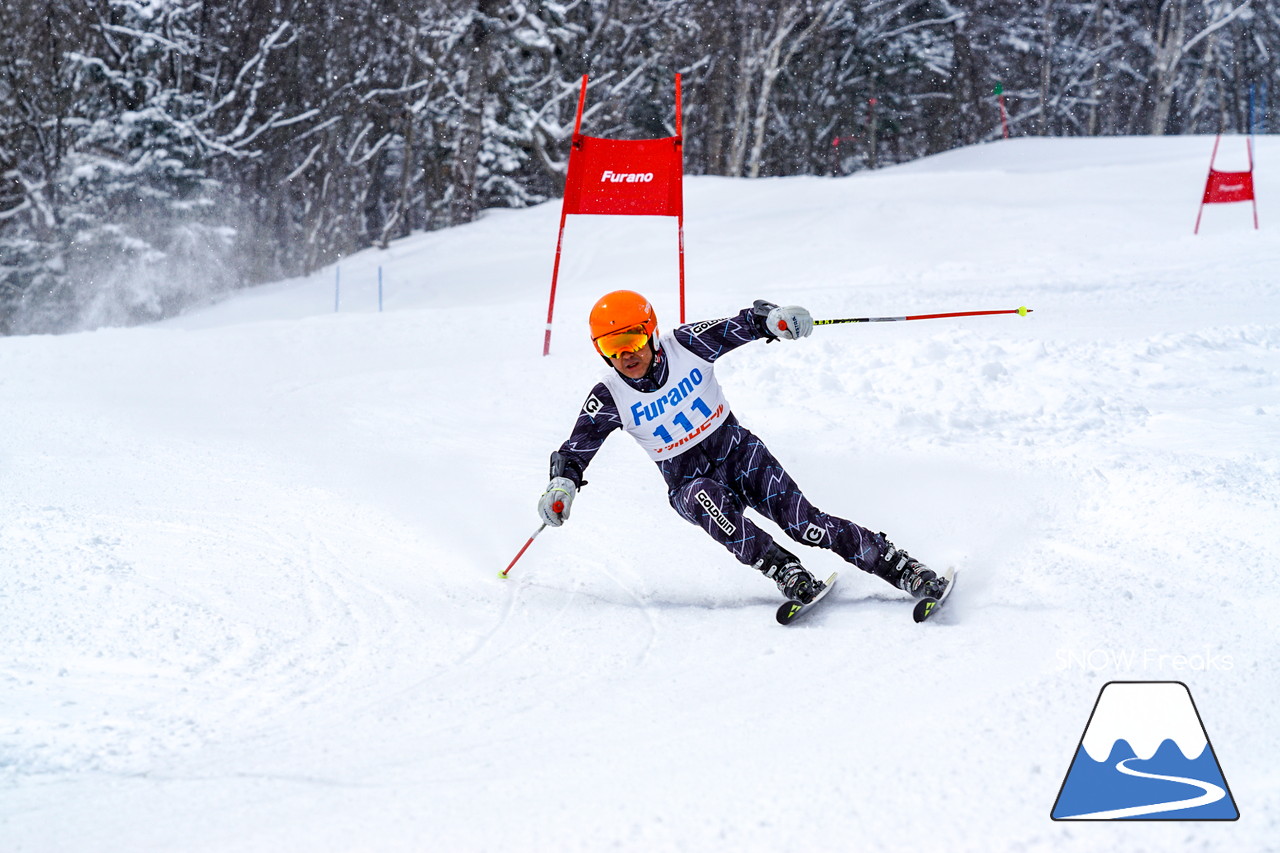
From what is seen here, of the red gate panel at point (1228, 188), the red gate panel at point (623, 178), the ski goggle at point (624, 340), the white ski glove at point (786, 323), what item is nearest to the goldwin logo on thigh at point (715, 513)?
the ski goggle at point (624, 340)

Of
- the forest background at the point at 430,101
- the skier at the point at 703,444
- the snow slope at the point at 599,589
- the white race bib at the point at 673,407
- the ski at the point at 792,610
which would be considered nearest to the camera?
the snow slope at the point at 599,589

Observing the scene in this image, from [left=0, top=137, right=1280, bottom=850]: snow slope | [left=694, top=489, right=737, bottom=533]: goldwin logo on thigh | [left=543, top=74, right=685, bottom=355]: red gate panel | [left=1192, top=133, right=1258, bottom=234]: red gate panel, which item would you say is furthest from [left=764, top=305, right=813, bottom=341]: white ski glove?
[left=1192, top=133, right=1258, bottom=234]: red gate panel

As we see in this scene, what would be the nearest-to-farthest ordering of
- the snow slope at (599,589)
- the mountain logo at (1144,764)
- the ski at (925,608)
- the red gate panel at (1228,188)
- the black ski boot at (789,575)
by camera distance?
the mountain logo at (1144,764)
the snow slope at (599,589)
the ski at (925,608)
the black ski boot at (789,575)
the red gate panel at (1228,188)

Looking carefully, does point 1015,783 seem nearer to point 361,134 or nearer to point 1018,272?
point 1018,272

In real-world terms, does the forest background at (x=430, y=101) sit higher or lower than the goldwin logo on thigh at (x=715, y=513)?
higher

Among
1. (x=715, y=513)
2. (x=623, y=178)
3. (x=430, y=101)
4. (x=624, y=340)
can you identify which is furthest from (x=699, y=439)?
(x=430, y=101)

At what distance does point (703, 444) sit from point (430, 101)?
2239 centimetres

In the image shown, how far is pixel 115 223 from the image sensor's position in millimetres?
18625

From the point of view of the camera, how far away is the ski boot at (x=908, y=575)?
4.21 m

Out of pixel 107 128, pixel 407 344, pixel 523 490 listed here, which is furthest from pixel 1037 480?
pixel 107 128

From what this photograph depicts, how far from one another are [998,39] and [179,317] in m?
27.4

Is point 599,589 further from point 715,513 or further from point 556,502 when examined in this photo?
point 715,513

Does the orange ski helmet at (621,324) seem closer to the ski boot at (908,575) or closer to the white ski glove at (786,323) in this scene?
the white ski glove at (786,323)

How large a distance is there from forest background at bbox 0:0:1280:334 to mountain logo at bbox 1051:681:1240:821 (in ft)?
61.6
